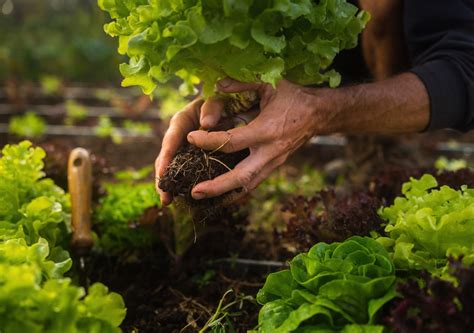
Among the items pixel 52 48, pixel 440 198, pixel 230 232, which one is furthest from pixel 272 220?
pixel 52 48

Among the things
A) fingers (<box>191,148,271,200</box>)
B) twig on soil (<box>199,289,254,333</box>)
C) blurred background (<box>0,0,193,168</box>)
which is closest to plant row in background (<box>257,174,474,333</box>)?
twig on soil (<box>199,289,254,333</box>)

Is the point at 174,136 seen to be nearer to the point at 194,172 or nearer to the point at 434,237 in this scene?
the point at 194,172

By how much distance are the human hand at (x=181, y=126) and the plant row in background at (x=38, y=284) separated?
0.42 meters

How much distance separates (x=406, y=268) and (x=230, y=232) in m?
1.12

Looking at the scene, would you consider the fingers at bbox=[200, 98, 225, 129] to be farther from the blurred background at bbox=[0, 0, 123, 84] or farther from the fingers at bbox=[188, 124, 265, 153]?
the blurred background at bbox=[0, 0, 123, 84]

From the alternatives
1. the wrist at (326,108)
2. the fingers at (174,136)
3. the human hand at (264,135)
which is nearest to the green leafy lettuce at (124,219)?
the fingers at (174,136)

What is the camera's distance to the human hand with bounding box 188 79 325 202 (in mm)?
2059

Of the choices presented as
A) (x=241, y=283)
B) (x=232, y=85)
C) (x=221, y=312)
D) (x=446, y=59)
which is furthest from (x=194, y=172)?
(x=446, y=59)

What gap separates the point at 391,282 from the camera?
5.15 ft

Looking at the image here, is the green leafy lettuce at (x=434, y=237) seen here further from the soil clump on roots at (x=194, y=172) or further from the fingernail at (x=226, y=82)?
the fingernail at (x=226, y=82)

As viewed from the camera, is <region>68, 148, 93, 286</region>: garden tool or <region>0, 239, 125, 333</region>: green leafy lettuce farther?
<region>68, 148, 93, 286</region>: garden tool

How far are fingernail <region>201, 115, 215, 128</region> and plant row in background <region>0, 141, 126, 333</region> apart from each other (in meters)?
0.65

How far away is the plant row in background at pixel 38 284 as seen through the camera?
140 centimetres

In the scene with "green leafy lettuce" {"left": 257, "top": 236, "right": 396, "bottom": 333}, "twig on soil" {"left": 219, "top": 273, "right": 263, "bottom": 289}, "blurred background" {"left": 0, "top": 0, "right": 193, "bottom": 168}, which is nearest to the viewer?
"green leafy lettuce" {"left": 257, "top": 236, "right": 396, "bottom": 333}
